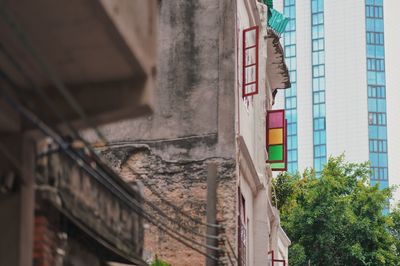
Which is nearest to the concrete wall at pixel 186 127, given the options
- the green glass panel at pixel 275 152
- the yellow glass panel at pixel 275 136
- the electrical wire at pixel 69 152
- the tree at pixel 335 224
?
the electrical wire at pixel 69 152

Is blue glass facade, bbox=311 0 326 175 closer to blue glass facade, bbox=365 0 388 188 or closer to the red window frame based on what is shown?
blue glass facade, bbox=365 0 388 188

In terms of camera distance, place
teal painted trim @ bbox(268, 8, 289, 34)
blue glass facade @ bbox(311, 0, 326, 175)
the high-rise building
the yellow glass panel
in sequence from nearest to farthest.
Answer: the yellow glass panel
teal painted trim @ bbox(268, 8, 289, 34)
the high-rise building
blue glass facade @ bbox(311, 0, 326, 175)

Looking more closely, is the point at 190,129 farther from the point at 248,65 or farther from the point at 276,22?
the point at 276,22

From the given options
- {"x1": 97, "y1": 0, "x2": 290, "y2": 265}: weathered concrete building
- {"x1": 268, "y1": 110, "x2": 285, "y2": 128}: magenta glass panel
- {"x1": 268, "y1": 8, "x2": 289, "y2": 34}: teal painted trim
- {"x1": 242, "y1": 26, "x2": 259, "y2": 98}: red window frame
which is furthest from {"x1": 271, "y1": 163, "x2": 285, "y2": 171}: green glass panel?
{"x1": 97, "y1": 0, "x2": 290, "y2": 265}: weathered concrete building

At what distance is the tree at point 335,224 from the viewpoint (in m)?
36.2

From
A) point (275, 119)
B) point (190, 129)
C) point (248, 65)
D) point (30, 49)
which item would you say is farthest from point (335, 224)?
point (30, 49)

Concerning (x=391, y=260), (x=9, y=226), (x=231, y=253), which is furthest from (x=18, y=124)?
(x=391, y=260)

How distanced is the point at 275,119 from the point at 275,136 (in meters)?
0.40

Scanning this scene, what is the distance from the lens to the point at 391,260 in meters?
35.9

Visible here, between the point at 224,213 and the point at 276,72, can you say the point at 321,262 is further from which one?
the point at 224,213

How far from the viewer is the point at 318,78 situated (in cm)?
10306

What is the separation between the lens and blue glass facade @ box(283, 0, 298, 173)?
10262cm

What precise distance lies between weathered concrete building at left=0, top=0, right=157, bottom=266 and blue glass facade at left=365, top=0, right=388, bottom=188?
299 feet

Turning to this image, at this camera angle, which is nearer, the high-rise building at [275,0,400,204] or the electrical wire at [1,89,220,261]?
the electrical wire at [1,89,220,261]
